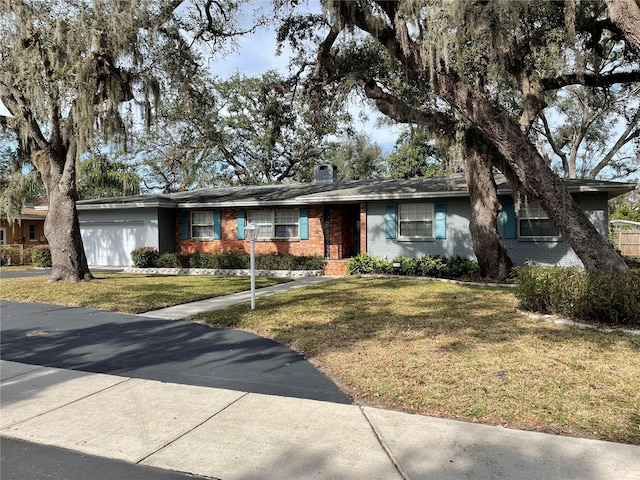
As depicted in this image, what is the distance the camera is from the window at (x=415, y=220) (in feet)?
47.8

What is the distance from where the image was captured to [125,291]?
10883 mm

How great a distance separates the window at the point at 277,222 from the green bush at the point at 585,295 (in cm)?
1020

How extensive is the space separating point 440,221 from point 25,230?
2464 cm

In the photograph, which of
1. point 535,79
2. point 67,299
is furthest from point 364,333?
point 535,79

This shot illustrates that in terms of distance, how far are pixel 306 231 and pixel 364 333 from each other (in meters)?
9.99

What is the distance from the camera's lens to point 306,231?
638 inches

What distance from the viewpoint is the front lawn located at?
3.68m

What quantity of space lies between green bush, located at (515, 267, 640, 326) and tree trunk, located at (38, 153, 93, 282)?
11.8 m

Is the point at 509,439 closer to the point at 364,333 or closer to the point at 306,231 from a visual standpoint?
the point at 364,333

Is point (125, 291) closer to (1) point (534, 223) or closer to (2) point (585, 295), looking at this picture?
(2) point (585, 295)

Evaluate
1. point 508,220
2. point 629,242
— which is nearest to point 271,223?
point 508,220

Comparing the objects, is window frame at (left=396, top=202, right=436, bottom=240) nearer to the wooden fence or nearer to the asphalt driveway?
the asphalt driveway

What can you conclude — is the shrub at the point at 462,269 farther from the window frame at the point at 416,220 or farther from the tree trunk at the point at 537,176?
the tree trunk at the point at 537,176

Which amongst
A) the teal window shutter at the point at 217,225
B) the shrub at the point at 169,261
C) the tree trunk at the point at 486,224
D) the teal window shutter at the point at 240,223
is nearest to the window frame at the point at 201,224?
the teal window shutter at the point at 217,225
